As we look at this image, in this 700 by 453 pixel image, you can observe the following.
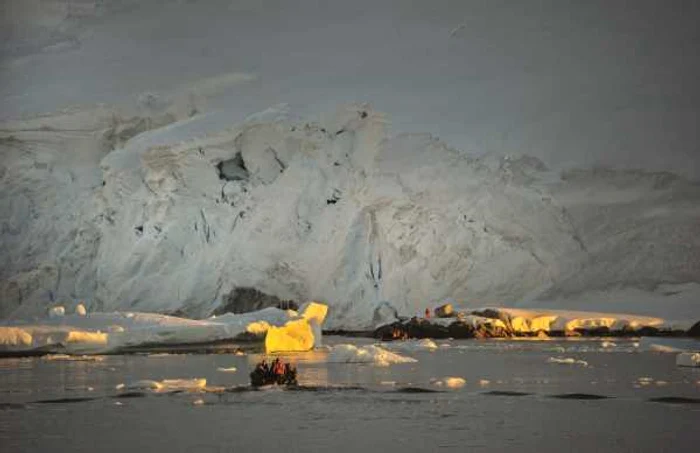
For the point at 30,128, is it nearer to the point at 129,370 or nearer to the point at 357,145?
the point at 357,145

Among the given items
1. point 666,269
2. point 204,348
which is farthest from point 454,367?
point 666,269

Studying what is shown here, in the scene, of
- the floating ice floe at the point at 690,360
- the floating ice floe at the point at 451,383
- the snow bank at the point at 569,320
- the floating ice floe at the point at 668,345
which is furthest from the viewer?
the snow bank at the point at 569,320

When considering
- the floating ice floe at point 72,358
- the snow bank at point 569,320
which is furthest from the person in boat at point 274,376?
the snow bank at point 569,320

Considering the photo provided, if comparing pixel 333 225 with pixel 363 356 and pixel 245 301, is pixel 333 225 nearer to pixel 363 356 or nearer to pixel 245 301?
pixel 245 301

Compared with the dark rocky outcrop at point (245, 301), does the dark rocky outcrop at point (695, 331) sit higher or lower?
lower

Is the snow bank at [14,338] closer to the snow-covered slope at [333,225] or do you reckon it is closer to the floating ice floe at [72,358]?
the floating ice floe at [72,358]
